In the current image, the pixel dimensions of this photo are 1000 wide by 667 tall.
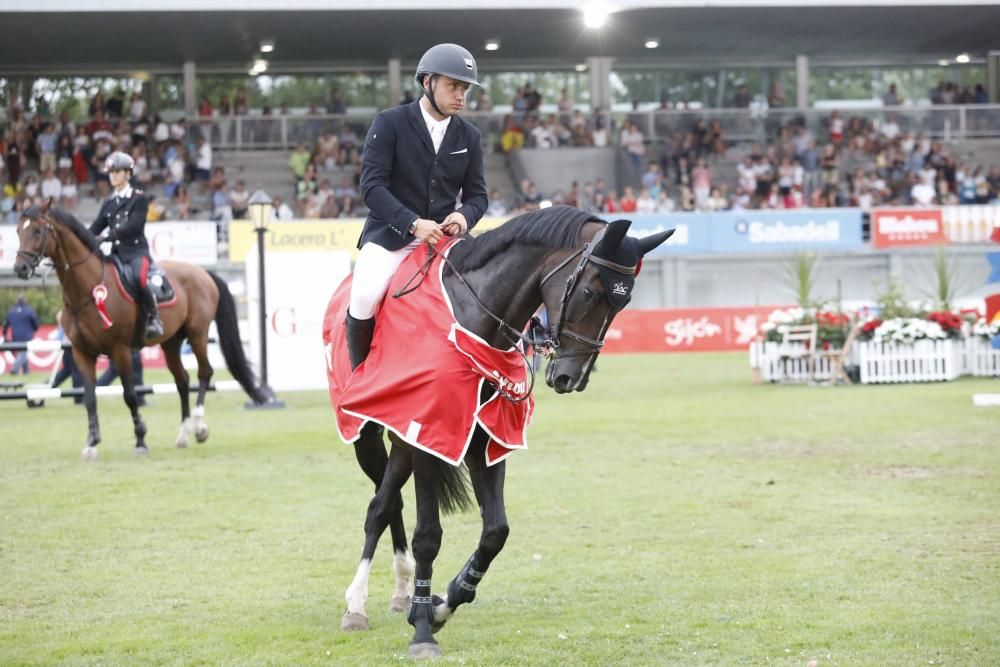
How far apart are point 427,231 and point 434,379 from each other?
73 cm

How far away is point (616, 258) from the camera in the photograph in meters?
5.42

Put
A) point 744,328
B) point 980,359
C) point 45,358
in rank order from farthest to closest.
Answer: point 744,328, point 45,358, point 980,359

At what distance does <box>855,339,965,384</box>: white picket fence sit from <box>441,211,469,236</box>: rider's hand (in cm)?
1707

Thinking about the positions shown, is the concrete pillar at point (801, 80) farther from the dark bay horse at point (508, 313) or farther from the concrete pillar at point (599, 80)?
the dark bay horse at point (508, 313)

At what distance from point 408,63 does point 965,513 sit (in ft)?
112

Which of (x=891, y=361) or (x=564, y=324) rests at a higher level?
(x=564, y=324)

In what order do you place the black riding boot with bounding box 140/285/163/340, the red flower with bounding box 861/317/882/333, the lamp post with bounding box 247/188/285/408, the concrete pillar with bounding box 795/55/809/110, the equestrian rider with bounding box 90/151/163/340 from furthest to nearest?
1. the concrete pillar with bounding box 795/55/809/110
2. the red flower with bounding box 861/317/882/333
3. the lamp post with bounding box 247/188/285/408
4. the black riding boot with bounding box 140/285/163/340
5. the equestrian rider with bounding box 90/151/163/340

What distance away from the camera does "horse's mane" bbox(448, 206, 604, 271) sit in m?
5.74

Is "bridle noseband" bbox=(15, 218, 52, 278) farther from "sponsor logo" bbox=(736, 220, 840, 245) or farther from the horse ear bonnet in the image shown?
"sponsor logo" bbox=(736, 220, 840, 245)

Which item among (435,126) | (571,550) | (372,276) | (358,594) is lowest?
(571,550)

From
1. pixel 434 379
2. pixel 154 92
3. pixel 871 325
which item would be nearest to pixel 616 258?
pixel 434 379

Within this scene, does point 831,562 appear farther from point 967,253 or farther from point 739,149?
point 739,149

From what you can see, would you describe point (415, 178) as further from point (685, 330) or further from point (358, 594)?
point (685, 330)

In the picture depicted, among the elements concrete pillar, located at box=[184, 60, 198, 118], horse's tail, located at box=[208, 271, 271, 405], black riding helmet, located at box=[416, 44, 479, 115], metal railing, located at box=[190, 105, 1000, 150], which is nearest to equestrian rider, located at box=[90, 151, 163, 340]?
horse's tail, located at box=[208, 271, 271, 405]
